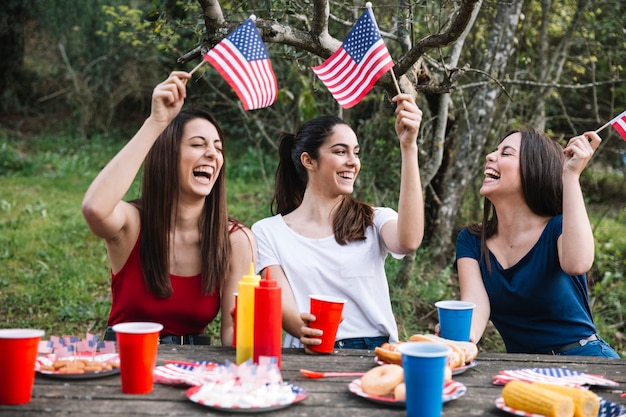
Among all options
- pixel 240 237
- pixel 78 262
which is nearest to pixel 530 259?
pixel 240 237

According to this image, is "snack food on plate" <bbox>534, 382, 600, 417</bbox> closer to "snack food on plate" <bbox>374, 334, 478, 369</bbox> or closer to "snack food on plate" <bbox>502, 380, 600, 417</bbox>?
"snack food on plate" <bbox>502, 380, 600, 417</bbox>

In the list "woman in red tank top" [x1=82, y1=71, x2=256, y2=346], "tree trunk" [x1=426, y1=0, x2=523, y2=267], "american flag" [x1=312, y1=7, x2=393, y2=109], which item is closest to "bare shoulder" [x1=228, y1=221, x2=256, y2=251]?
"woman in red tank top" [x1=82, y1=71, x2=256, y2=346]

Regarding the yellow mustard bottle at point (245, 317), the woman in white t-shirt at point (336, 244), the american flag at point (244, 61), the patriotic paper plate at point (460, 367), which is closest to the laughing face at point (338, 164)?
the woman in white t-shirt at point (336, 244)

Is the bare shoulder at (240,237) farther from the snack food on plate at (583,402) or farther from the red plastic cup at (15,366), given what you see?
the snack food on plate at (583,402)

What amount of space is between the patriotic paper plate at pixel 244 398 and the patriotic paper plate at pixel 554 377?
2.09 ft

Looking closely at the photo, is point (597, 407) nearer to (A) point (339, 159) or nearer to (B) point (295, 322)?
(B) point (295, 322)

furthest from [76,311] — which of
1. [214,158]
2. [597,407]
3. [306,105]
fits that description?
[597,407]

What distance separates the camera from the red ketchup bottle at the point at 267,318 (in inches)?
73.8

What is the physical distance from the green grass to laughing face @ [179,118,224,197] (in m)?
2.42

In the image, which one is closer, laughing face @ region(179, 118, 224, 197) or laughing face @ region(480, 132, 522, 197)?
laughing face @ region(179, 118, 224, 197)

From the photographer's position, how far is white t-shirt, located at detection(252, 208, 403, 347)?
2.85 m

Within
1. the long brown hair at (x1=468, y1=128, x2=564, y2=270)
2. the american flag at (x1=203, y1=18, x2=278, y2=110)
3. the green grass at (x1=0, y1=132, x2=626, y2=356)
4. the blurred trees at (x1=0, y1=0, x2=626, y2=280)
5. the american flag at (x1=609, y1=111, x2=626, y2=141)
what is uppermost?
the blurred trees at (x1=0, y1=0, x2=626, y2=280)

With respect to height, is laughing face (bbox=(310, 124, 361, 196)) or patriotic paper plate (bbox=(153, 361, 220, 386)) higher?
laughing face (bbox=(310, 124, 361, 196))

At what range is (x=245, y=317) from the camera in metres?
1.97
